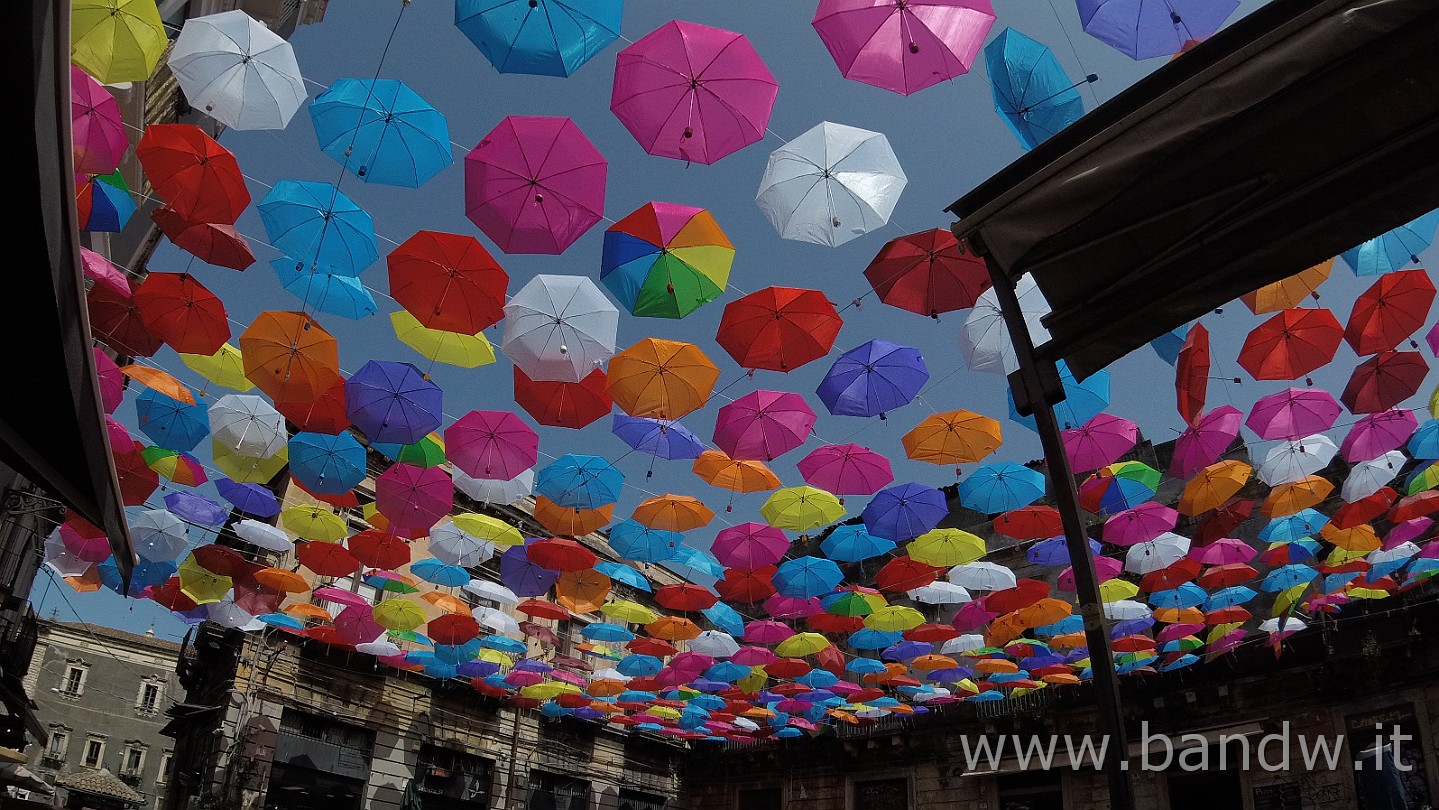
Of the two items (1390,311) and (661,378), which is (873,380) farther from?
(1390,311)

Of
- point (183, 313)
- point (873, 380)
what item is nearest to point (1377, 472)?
point (873, 380)

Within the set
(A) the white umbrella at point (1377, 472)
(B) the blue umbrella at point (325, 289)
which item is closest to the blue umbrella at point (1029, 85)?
(B) the blue umbrella at point (325, 289)

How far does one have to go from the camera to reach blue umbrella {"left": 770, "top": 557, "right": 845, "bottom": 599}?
14.5 meters

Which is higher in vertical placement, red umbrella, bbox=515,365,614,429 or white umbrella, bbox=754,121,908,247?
white umbrella, bbox=754,121,908,247

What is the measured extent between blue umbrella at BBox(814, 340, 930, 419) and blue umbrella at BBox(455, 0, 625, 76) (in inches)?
197

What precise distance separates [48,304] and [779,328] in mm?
7105

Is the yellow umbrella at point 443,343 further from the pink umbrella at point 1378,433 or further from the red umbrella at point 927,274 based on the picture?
the pink umbrella at point 1378,433

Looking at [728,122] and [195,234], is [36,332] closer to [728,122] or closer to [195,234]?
[728,122]

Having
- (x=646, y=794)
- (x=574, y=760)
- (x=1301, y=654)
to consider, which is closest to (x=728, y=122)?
(x=1301, y=654)

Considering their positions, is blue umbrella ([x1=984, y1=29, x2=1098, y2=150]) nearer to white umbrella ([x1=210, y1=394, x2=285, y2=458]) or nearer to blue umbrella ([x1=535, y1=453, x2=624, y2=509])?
blue umbrella ([x1=535, y1=453, x2=624, y2=509])

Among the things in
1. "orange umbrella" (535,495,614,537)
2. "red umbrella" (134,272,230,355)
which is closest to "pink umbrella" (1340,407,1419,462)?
"orange umbrella" (535,495,614,537)

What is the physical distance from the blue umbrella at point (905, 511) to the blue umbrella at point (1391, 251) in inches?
238

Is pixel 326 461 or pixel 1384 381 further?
pixel 326 461

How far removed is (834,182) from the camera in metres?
8.34
